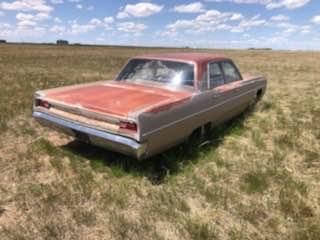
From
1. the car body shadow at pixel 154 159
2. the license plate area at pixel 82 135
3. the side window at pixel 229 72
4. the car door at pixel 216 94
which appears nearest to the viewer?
the license plate area at pixel 82 135

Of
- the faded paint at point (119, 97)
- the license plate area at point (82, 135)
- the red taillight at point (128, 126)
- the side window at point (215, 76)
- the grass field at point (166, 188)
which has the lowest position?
the grass field at point (166, 188)

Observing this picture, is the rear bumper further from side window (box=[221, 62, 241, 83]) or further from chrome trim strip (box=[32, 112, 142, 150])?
side window (box=[221, 62, 241, 83])

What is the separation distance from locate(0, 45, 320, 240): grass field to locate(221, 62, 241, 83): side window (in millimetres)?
951

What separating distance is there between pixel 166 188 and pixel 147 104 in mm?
1009

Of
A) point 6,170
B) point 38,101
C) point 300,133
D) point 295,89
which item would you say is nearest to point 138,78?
point 38,101

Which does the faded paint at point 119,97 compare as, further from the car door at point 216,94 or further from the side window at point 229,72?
the side window at point 229,72

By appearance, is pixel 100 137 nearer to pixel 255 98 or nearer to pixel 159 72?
pixel 159 72

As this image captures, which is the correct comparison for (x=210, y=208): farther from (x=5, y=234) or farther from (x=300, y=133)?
(x=300, y=133)

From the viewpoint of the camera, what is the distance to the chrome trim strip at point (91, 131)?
3.32m

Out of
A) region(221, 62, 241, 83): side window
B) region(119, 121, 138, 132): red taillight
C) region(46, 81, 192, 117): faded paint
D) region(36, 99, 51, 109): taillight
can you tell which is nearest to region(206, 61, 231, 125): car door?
region(221, 62, 241, 83): side window

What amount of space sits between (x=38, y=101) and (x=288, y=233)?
3.44 m

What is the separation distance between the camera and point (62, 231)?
277cm

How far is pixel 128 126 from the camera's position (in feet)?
11.0

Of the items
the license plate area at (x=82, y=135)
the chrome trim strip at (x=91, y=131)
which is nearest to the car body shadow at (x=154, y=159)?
the license plate area at (x=82, y=135)
